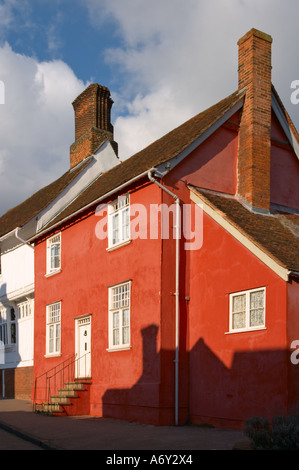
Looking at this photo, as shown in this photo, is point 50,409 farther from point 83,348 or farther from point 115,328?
point 115,328

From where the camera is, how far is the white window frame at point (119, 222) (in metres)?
16.7

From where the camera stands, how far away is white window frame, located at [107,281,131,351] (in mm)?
16125

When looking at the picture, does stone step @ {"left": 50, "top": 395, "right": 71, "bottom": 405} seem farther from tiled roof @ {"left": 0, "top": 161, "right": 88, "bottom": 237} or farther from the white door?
tiled roof @ {"left": 0, "top": 161, "right": 88, "bottom": 237}

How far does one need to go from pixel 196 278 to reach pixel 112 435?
4697 millimetres

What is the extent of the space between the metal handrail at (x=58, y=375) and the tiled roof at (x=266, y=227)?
6608 millimetres

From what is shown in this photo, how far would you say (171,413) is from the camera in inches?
562

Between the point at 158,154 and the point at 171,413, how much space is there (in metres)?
7.46

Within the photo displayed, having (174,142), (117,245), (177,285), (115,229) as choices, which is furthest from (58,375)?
(174,142)

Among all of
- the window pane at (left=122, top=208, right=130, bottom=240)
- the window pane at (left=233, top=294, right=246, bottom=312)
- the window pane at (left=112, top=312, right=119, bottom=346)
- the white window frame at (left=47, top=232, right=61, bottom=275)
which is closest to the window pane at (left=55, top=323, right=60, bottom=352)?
the white window frame at (left=47, top=232, right=61, bottom=275)

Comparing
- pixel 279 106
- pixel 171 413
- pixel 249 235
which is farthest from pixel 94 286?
pixel 279 106

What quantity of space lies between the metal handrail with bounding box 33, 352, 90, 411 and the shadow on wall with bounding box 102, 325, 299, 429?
2712 millimetres

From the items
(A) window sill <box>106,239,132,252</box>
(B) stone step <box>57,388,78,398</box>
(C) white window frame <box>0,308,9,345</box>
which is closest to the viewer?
(A) window sill <box>106,239,132,252</box>

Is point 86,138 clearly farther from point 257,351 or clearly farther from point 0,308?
point 257,351

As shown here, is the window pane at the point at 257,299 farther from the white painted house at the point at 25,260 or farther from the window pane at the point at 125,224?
the white painted house at the point at 25,260
